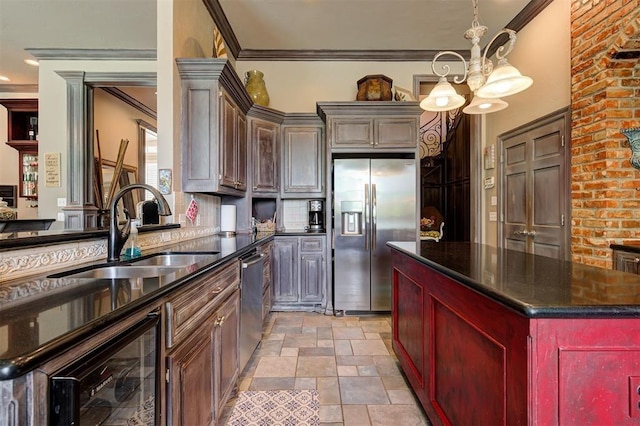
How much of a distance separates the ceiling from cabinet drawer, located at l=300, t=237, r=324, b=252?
2.40m

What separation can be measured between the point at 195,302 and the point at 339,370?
1.51m

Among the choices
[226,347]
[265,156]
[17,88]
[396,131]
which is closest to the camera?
[17,88]

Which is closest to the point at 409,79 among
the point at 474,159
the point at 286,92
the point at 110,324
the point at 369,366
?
the point at 474,159

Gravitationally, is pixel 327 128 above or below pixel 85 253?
above

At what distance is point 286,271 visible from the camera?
3.79 metres

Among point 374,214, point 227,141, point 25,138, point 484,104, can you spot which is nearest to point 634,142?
point 484,104

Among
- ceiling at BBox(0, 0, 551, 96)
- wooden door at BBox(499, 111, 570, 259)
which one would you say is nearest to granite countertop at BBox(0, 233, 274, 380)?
ceiling at BBox(0, 0, 551, 96)

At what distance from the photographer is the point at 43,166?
177cm

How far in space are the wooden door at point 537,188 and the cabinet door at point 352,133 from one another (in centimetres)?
170

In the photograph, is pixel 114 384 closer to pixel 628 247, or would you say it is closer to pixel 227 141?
pixel 227 141

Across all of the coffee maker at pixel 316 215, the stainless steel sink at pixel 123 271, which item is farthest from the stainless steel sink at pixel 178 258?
the coffee maker at pixel 316 215

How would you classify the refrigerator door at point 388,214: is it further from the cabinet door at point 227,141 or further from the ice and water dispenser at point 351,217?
the cabinet door at point 227,141

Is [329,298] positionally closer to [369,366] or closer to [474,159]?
[369,366]

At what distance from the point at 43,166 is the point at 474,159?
4644mm
